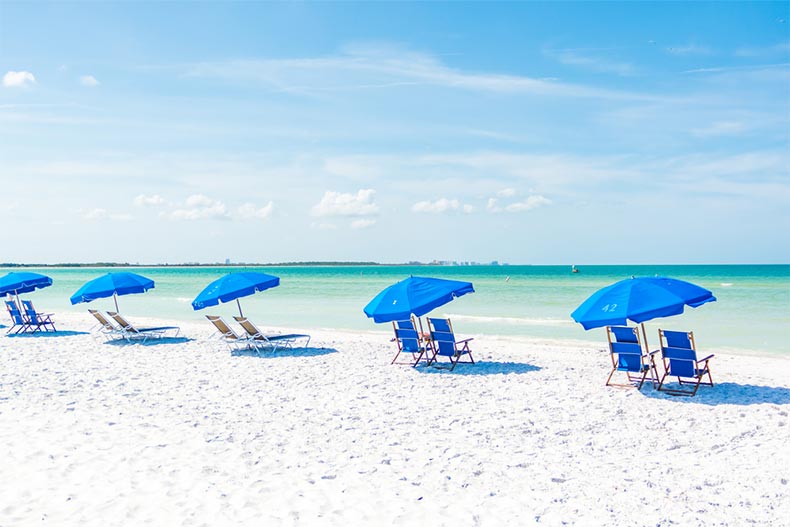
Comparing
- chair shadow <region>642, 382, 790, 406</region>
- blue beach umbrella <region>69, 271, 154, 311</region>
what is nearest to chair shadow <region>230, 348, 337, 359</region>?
blue beach umbrella <region>69, 271, 154, 311</region>

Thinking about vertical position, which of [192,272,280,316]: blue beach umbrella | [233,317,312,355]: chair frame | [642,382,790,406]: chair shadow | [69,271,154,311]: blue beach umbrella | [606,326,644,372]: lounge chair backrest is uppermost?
[69,271,154,311]: blue beach umbrella

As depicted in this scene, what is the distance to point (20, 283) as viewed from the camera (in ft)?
46.8

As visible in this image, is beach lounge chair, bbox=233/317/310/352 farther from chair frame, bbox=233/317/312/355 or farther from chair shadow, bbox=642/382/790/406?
chair shadow, bbox=642/382/790/406

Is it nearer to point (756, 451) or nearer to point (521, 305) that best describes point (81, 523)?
point (756, 451)

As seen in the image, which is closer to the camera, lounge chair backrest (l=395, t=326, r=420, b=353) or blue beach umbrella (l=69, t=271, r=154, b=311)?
lounge chair backrest (l=395, t=326, r=420, b=353)

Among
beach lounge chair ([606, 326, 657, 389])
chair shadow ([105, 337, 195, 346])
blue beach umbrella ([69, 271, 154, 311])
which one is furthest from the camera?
blue beach umbrella ([69, 271, 154, 311])

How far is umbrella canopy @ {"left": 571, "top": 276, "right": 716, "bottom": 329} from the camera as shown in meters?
6.75

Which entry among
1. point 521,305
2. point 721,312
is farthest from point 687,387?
point 521,305

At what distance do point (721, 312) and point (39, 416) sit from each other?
22.0m

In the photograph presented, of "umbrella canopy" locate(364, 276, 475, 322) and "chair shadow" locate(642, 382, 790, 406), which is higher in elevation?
"umbrella canopy" locate(364, 276, 475, 322)

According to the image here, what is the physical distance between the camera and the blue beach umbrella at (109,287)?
12.3 meters

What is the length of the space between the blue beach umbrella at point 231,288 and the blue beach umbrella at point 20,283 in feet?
19.5

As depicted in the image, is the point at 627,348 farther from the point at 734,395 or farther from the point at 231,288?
the point at 231,288

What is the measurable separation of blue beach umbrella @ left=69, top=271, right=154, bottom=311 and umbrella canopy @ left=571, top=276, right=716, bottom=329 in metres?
9.14
